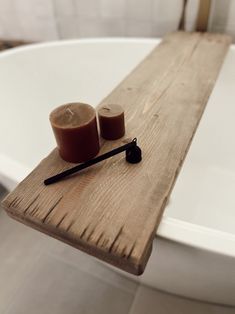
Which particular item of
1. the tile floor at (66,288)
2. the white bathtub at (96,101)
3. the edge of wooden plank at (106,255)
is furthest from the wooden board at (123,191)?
the tile floor at (66,288)

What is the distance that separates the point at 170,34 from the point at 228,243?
95 centimetres

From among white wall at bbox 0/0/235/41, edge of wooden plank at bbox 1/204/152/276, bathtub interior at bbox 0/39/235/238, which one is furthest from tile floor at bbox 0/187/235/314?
white wall at bbox 0/0/235/41

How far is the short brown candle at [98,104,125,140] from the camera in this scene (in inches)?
20.8

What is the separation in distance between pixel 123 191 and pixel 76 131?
0.13m

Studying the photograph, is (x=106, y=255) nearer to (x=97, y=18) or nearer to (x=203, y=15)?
(x=203, y=15)

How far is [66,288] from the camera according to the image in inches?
35.8

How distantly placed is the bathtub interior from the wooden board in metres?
0.45

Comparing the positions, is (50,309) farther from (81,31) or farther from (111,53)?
(81,31)

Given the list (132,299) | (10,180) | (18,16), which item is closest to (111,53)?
(18,16)

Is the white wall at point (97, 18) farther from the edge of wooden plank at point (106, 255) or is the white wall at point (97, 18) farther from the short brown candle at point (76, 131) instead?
the edge of wooden plank at point (106, 255)

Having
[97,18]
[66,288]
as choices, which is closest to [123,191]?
[66,288]

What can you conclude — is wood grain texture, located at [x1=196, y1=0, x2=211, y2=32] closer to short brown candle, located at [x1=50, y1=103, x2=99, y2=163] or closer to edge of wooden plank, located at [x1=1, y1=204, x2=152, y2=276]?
short brown candle, located at [x1=50, y1=103, x2=99, y2=163]

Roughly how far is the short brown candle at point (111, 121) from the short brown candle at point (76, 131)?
48 millimetres

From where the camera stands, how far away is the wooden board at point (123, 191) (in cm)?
41
